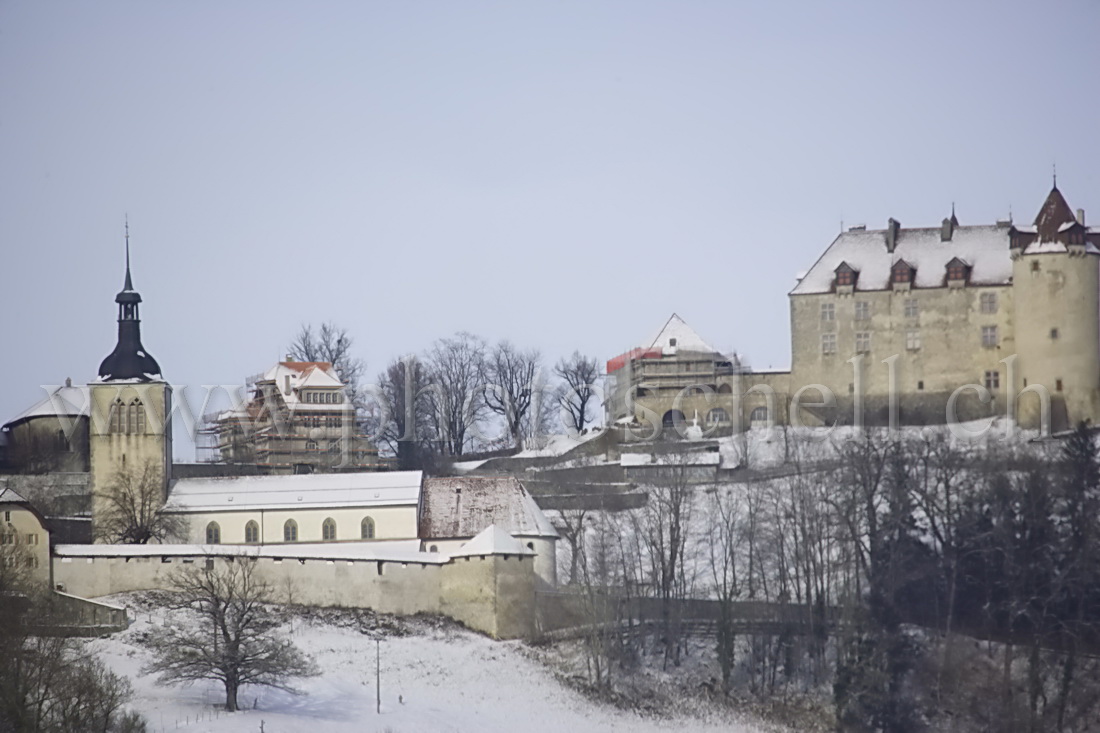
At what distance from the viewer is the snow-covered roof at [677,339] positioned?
84938 millimetres

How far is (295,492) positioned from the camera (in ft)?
219

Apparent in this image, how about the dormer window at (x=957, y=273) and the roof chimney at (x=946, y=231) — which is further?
the roof chimney at (x=946, y=231)

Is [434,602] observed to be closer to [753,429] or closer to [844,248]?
[753,429]

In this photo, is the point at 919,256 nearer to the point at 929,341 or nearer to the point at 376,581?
the point at 929,341

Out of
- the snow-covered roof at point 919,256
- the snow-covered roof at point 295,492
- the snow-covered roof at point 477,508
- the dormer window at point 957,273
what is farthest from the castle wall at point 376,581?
the dormer window at point 957,273

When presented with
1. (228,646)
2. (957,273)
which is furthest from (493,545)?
(957,273)

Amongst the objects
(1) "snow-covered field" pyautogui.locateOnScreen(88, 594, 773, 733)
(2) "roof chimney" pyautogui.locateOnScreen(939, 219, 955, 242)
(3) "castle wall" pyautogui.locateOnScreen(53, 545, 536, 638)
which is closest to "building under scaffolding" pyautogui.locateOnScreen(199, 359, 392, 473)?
(3) "castle wall" pyautogui.locateOnScreen(53, 545, 536, 638)

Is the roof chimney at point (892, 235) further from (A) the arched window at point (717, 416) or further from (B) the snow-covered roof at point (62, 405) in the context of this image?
(B) the snow-covered roof at point (62, 405)

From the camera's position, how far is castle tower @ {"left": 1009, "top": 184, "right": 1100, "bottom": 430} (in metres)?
76.5

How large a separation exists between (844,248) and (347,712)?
37744 mm

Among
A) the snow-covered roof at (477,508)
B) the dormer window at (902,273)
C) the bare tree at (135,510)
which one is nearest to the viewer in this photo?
the snow-covered roof at (477,508)

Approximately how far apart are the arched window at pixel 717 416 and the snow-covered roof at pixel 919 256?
5.29 metres

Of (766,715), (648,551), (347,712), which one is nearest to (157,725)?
(347,712)

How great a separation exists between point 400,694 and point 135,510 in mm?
15793
